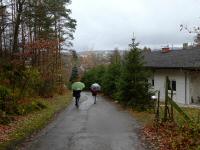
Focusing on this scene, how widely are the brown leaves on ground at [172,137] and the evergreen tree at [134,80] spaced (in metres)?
8.95

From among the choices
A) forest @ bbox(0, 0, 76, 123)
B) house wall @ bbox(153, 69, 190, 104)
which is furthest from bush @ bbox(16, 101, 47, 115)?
house wall @ bbox(153, 69, 190, 104)

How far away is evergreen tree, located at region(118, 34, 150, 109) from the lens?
24.1 meters

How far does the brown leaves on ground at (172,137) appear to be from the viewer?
1145 cm

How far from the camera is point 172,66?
32.9 m

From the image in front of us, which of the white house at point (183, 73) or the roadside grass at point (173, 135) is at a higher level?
the white house at point (183, 73)

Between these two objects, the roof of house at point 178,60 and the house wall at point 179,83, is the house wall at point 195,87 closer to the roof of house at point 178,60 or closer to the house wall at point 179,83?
the house wall at point 179,83

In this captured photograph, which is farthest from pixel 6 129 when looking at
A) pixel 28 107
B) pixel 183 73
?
pixel 183 73

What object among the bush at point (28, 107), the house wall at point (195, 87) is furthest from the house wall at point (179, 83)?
the bush at point (28, 107)

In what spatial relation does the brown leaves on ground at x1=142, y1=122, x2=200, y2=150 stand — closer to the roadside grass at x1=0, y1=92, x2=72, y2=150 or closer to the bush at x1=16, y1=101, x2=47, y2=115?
the roadside grass at x1=0, y1=92, x2=72, y2=150

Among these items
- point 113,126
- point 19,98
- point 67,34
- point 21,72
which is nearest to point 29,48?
point 21,72

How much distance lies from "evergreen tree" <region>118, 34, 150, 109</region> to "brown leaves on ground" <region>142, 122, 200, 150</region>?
895cm

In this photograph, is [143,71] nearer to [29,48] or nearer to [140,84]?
[140,84]

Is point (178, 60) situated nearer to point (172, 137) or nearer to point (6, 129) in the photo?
point (172, 137)

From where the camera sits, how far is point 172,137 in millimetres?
12719
